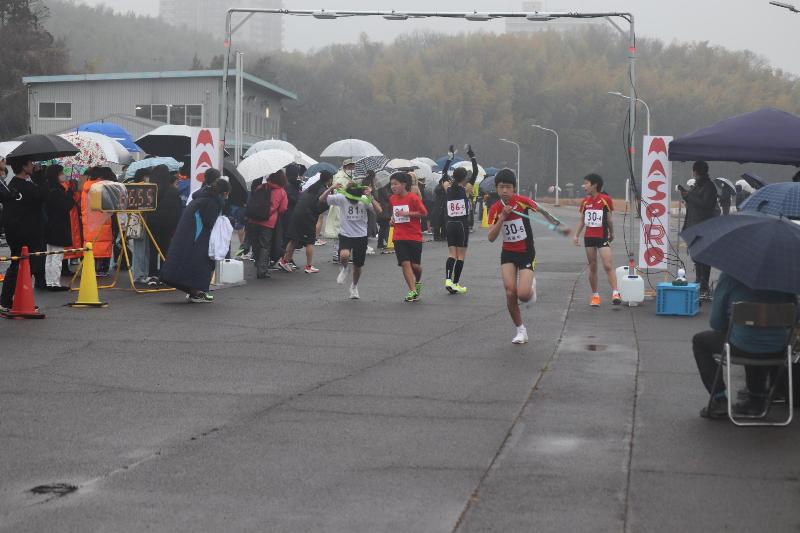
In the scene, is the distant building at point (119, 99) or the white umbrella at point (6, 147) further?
the distant building at point (119, 99)

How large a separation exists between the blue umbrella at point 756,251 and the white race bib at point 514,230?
4.09 meters

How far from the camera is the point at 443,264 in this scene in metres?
25.2

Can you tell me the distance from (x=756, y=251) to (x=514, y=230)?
15.0ft

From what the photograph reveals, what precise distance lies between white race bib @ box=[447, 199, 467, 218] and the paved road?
454 cm

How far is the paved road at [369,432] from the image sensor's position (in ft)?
19.3

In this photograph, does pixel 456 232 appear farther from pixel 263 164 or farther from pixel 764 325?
pixel 764 325

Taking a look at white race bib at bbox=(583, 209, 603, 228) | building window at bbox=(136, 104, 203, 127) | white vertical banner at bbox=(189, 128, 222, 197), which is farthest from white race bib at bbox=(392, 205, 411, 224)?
building window at bbox=(136, 104, 203, 127)

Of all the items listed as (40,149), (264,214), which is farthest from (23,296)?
(264,214)

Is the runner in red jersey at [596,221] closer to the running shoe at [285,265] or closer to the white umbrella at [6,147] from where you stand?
the running shoe at [285,265]

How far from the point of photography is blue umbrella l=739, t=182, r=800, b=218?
9.21 meters

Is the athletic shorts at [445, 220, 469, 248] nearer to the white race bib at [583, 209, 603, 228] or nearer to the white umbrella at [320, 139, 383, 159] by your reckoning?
the white race bib at [583, 209, 603, 228]

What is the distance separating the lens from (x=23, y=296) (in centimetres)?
1415

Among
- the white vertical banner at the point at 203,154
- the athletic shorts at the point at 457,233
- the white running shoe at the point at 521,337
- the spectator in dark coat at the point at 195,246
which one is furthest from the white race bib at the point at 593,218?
the white vertical banner at the point at 203,154

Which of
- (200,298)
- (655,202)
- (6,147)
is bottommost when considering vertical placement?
(200,298)
